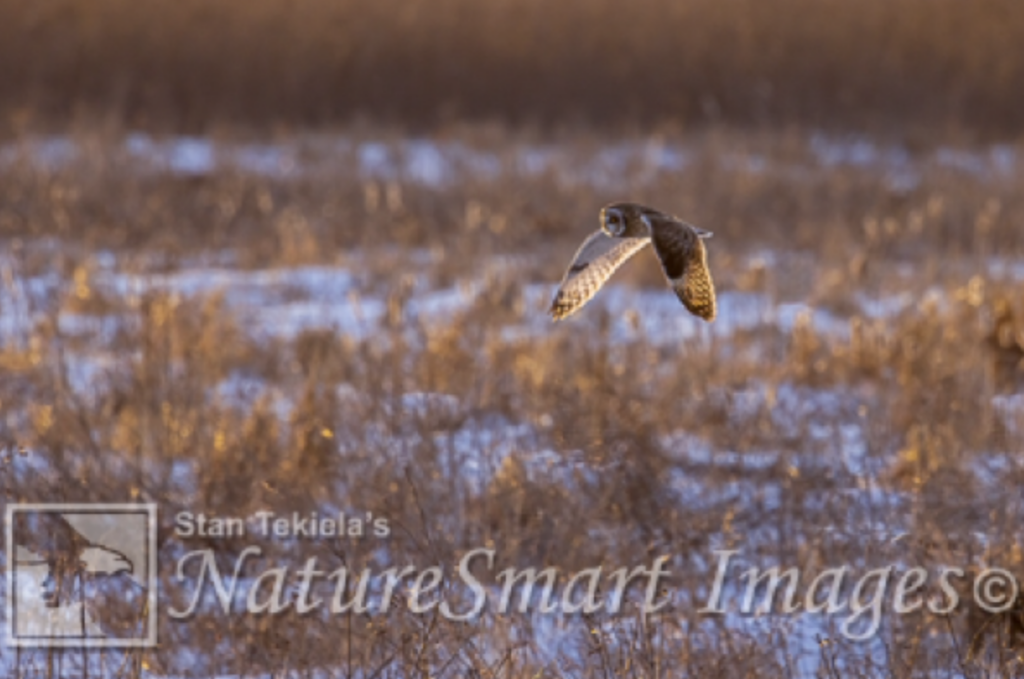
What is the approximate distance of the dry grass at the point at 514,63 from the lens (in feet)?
39.1

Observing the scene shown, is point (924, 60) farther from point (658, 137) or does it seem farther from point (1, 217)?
point (1, 217)

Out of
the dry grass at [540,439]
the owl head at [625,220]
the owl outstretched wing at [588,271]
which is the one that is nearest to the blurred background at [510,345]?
the dry grass at [540,439]

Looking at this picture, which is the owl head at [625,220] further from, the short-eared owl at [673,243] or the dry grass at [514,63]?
the dry grass at [514,63]

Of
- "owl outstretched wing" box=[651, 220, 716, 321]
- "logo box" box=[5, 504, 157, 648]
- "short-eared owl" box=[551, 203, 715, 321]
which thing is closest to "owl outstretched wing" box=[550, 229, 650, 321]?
"short-eared owl" box=[551, 203, 715, 321]

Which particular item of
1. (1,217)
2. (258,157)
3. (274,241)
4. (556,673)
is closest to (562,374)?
(556,673)

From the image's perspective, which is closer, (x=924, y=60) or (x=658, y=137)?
(x=658, y=137)

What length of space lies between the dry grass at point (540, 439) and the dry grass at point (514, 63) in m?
5.22

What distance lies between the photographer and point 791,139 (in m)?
10.7

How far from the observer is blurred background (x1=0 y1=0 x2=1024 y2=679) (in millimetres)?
3041

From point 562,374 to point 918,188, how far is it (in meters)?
5.44

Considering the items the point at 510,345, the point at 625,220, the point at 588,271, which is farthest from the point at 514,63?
the point at 625,220

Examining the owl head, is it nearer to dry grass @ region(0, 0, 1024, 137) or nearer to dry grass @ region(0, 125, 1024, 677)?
dry grass @ region(0, 125, 1024, 677)

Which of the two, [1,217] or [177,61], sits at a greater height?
[177,61]

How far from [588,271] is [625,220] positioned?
0.55ft
